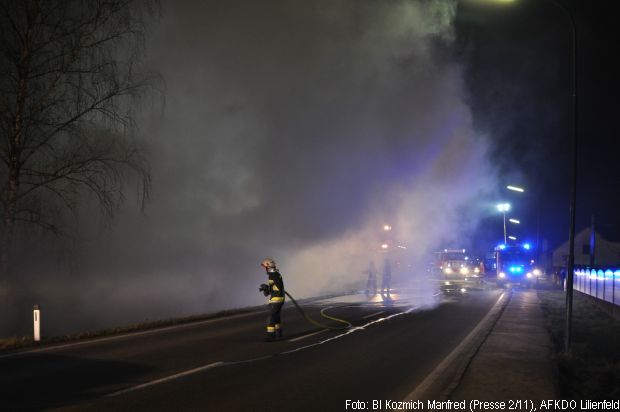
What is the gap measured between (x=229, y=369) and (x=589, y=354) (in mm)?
6814

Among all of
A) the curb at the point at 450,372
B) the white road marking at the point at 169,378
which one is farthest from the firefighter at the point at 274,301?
the curb at the point at 450,372

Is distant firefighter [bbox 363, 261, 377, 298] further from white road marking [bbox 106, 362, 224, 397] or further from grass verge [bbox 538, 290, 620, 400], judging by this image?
white road marking [bbox 106, 362, 224, 397]

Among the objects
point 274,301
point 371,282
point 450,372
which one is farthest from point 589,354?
point 371,282

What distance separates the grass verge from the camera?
7.59 m

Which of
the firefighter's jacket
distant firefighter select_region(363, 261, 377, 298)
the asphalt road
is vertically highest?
the firefighter's jacket

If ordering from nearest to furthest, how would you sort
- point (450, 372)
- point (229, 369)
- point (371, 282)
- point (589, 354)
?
1. point (450, 372)
2. point (229, 369)
3. point (589, 354)
4. point (371, 282)

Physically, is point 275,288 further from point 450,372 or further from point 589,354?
point 589,354

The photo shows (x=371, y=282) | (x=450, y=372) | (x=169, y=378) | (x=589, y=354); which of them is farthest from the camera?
(x=371, y=282)

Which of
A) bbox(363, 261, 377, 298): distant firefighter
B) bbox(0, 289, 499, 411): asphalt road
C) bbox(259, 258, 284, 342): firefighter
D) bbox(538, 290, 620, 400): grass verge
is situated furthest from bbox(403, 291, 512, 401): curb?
bbox(363, 261, 377, 298): distant firefighter

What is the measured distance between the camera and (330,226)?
35.0 meters

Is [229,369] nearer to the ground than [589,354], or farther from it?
farther from it

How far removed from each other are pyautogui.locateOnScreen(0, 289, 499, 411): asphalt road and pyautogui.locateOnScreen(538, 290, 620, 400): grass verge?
76.6 inches

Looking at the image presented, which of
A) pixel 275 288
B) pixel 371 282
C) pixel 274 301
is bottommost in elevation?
pixel 371 282

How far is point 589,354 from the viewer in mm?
10414
